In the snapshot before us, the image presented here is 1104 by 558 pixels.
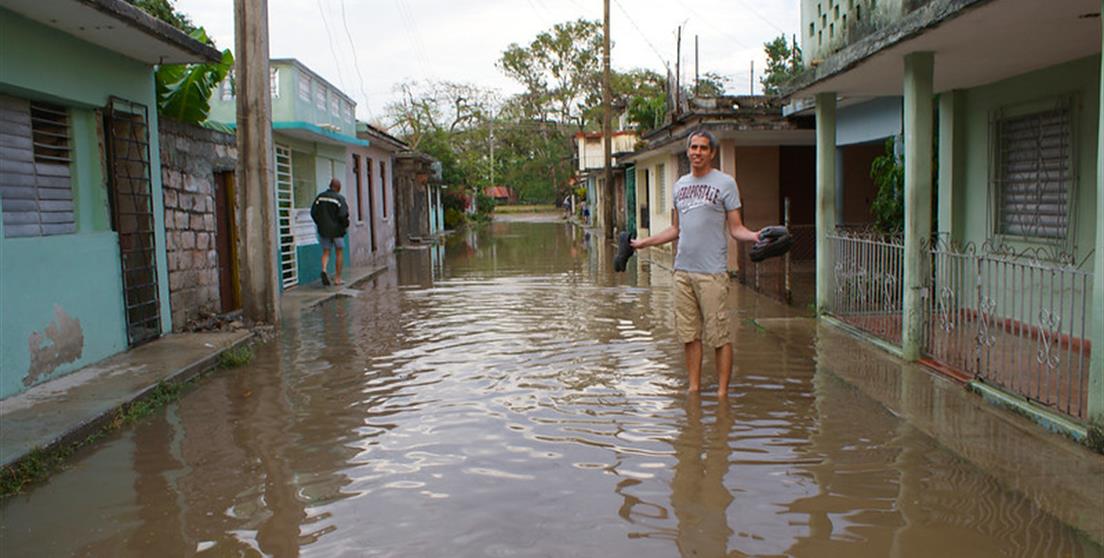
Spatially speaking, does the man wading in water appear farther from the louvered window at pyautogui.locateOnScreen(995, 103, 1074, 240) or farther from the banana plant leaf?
the banana plant leaf

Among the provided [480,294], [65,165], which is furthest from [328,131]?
[65,165]

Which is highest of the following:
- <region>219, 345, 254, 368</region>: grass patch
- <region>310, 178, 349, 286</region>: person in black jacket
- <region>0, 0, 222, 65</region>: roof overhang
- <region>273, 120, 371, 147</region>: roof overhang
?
<region>0, 0, 222, 65</region>: roof overhang

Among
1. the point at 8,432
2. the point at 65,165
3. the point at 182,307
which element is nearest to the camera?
the point at 8,432

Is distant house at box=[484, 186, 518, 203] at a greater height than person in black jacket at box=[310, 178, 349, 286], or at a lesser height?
greater

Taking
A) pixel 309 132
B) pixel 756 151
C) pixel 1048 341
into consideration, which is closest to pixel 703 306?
pixel 1048 341

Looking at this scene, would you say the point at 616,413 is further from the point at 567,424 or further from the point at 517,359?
the point at 517,359

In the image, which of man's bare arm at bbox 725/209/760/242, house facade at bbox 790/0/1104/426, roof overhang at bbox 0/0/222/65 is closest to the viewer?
house facade at bbox 790/0/1104/426

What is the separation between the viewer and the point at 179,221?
1005cm

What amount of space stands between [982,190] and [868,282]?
1.77 m

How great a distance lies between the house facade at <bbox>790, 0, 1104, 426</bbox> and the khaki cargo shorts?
176 cm

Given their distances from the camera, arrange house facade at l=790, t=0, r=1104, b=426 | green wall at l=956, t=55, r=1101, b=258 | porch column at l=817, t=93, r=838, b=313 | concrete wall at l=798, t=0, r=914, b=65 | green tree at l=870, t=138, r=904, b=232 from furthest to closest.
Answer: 1. green tree at l=870, t=138, r=904, b=232
2. porch column at l=817, t=93, r=838, b=313
3. green wall at l=956, t=55, r=1101, b=258
4. concrete wall at l=798, t=0, r=914, b=65
5. house facade at l=790, t=0, r=1104, b=426

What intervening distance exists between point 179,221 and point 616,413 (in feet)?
20.2

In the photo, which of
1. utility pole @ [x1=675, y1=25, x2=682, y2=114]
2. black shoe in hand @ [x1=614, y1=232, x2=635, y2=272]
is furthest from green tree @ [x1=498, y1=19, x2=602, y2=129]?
black shoe in hand @ [x1=614, y1=232, x2=635, y2=272]

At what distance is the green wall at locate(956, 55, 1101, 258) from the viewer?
25.4ft
